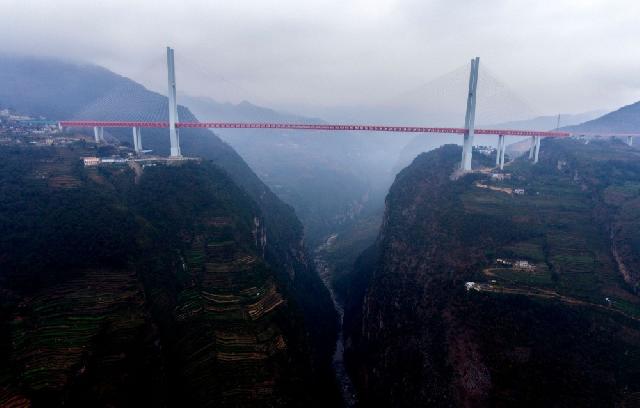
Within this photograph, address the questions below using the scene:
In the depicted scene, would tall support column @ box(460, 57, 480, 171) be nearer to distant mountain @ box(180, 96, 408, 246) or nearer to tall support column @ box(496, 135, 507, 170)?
tall support column @ box(496, 135, 507, 170)

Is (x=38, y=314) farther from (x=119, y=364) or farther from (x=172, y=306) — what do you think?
(x=172, y=306)

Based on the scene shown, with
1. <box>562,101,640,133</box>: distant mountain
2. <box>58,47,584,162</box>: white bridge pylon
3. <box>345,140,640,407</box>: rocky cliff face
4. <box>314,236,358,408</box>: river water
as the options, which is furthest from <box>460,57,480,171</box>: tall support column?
<box>562,101,640,133</box>: distant mountain

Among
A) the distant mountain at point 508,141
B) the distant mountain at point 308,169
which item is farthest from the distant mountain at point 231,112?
the distant mountain at point 508,141

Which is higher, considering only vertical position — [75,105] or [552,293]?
[75,105]

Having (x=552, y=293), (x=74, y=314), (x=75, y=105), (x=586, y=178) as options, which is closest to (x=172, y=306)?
(x=74, y=314)

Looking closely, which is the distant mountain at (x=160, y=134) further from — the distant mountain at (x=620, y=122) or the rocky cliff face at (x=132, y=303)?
the distant mountain at (x=620, y=122)

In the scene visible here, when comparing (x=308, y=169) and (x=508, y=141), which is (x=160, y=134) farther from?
A: (x=508, y=141)
